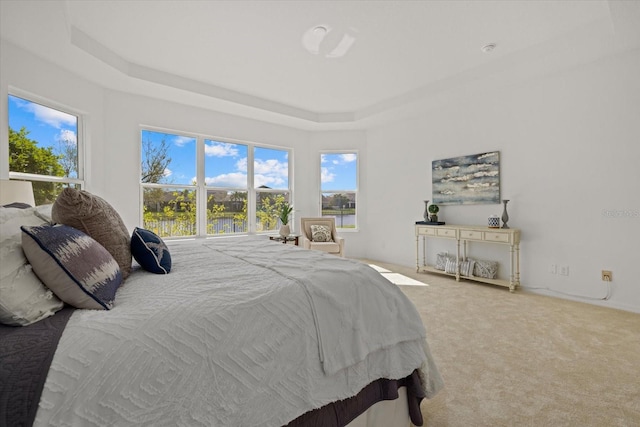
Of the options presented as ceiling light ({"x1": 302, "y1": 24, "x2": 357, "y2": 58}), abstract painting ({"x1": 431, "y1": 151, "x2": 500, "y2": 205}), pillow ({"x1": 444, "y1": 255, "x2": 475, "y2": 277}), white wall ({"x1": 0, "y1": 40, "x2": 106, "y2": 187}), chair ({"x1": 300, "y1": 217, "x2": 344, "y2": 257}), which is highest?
ceiling light ({"x1": 302, "y1": 24, "x2": 357, "y2": 58})

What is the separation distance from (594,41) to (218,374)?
14.1 feet

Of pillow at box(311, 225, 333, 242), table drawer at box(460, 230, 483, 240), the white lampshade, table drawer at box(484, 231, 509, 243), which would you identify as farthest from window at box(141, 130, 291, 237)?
table drawer at box(484, 231, 509, 243)

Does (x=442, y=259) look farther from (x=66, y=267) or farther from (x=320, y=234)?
(x=66, y=267)

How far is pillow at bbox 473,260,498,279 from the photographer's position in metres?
4.00

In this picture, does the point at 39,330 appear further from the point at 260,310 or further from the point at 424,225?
the point at 424,225

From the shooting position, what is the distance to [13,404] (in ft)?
2.17

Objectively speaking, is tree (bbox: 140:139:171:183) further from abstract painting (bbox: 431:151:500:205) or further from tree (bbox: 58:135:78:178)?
abstract painting (bbox: 431:151:500:205)

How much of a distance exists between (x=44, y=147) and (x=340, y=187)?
4.57 meters

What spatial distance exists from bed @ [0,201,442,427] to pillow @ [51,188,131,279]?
0.14 m

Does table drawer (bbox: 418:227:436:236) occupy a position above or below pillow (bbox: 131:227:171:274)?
below

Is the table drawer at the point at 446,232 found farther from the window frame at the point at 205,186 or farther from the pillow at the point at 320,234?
the window frame at the point at 205,186

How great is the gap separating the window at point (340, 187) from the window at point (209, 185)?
2.68ft

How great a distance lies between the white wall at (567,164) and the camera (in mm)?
3145

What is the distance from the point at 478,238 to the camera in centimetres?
400
